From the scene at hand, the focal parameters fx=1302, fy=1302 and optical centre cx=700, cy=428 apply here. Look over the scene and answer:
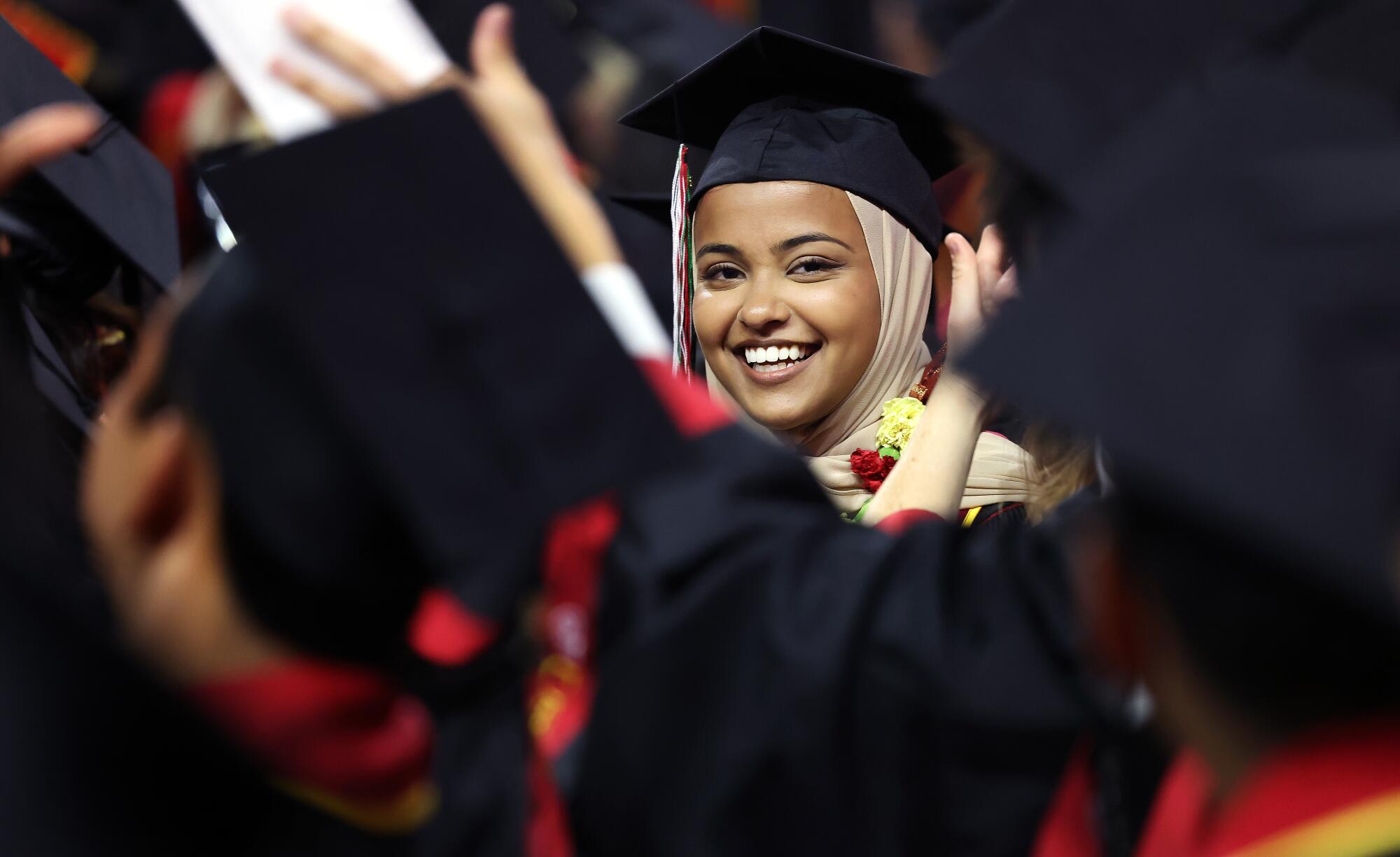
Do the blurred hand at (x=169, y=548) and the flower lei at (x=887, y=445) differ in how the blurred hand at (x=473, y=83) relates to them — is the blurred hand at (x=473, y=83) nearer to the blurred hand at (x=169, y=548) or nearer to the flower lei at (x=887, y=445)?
the blurred hand at (x=169, y=548)

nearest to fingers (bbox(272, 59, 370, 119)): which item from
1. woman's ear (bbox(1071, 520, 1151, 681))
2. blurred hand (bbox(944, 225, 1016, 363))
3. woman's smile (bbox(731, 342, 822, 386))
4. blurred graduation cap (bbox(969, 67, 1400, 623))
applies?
blurred graduation cap (bbox(969, 67, 1400, 623))

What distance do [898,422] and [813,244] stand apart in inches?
16.5

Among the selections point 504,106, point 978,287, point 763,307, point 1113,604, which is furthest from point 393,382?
point 763,307

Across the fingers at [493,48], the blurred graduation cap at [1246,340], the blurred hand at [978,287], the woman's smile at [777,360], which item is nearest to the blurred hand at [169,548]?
the fingers at [493,48]

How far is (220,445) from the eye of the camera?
1.00 meters

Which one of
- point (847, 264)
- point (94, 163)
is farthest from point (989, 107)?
point (94, 163)

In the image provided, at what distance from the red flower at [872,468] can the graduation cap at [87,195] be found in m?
1.51

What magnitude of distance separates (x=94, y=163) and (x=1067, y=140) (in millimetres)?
2039

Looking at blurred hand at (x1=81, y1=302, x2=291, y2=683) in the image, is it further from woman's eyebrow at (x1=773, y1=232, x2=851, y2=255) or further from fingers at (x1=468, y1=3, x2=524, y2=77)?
woman's eyebrow at (x1=773, y1=232, x2=851, y2=255)

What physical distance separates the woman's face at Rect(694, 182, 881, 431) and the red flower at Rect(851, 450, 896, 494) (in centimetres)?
15

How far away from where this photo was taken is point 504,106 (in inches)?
48.1

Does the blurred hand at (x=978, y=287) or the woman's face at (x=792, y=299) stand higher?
the woman's face at (x=792, y=299)

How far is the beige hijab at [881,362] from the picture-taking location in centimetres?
281

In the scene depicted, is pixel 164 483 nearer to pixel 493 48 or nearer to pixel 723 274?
pixel 493 48
